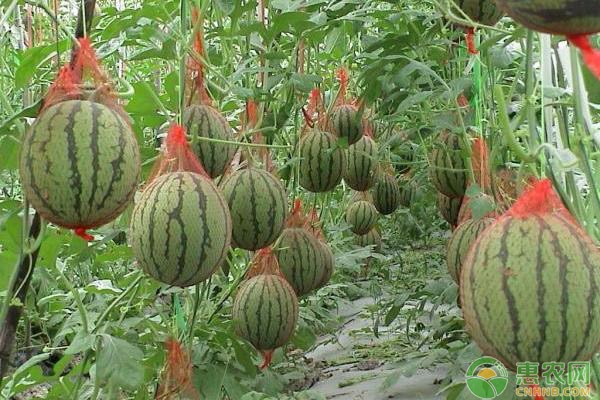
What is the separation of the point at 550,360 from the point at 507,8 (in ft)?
1.78

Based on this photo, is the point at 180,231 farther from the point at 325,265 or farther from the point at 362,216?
the point at 362,216

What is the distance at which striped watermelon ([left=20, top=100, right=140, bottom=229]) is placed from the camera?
1.43 meters

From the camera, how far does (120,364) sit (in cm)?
199

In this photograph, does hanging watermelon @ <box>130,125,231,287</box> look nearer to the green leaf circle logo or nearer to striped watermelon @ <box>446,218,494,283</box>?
the green leaf circle logo

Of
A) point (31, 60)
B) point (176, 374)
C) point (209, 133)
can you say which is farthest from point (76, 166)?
point (176, 374)

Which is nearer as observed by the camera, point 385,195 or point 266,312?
point 266,312

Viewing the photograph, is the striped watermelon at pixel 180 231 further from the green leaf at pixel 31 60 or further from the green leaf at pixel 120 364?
the green leaf at pixel 31 60

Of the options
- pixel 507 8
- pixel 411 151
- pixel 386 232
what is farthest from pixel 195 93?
pixel 386 232

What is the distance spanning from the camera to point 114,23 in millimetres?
2293

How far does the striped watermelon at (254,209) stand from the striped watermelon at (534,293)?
1169mm

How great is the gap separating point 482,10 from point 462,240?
71 cm

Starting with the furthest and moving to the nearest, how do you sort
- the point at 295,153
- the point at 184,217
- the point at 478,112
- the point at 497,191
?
the point at 295,153, the point at 497,191, the point at 478,112, the point at 184,217

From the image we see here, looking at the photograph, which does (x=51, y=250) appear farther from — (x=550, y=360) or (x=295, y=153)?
(x=550, y=360)

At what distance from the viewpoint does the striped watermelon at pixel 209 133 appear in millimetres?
2289
